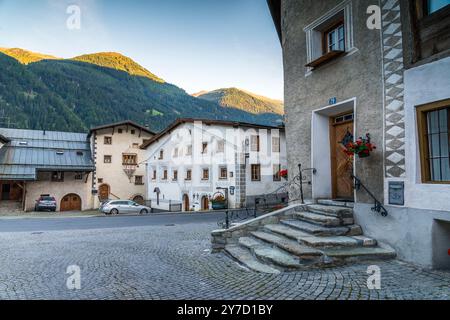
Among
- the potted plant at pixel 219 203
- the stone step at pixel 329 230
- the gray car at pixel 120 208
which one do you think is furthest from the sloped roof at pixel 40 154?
the stone step at pixel 329 230

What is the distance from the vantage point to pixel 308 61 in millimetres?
8789

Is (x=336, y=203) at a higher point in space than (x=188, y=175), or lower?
lower

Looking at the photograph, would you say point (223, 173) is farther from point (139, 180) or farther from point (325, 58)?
point (325, 58)

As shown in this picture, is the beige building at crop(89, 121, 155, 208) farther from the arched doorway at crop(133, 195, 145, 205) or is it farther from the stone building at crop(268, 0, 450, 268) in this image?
the stone building at crop(268, 0, 450, 268)

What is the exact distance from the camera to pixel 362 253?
219 inches

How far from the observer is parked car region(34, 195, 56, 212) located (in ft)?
90.7

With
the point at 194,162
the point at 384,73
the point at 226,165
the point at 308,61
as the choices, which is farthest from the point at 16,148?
the point at 384,73

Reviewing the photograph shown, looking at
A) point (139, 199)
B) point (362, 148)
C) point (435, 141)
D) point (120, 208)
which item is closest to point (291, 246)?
point (362, 148)

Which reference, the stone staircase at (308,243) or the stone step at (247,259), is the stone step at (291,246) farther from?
the stone step at (247,259)

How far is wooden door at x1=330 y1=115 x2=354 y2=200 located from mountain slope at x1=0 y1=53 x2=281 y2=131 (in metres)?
76.5

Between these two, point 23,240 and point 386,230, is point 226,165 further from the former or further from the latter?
point 386,230

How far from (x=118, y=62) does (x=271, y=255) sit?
18834cm

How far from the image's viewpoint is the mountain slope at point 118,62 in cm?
15769

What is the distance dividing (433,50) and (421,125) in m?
1.43
